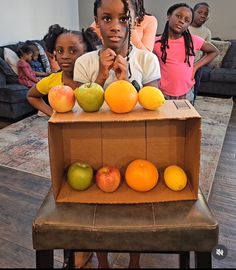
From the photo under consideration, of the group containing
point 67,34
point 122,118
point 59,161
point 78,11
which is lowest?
point 59,161

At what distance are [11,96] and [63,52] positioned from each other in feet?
7.09

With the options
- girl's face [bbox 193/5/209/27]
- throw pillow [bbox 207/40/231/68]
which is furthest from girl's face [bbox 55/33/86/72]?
throw pillow [bbox 207/40/231/68]

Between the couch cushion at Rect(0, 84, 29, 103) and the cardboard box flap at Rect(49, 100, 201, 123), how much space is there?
2.64m

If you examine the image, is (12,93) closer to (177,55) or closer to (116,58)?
(177,55)

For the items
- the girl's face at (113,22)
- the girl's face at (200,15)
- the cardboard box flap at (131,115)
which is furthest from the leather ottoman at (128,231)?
the girl's face at (200,15)

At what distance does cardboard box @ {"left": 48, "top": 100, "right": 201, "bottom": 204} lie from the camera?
2.59ft

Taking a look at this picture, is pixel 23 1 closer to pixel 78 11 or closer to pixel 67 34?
pixel 78 11

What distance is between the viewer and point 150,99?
754 mm

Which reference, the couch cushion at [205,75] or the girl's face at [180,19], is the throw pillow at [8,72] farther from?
the couch cushion at [205,75]

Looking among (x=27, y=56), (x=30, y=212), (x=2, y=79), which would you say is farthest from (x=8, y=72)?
(x=30, y=212)

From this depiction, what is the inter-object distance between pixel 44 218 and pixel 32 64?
3365mm

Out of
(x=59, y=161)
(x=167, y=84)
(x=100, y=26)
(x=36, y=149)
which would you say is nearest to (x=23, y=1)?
(x=36, y=149)

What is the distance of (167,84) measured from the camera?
6.12 ft

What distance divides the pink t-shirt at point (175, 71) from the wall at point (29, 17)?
2.83 m
